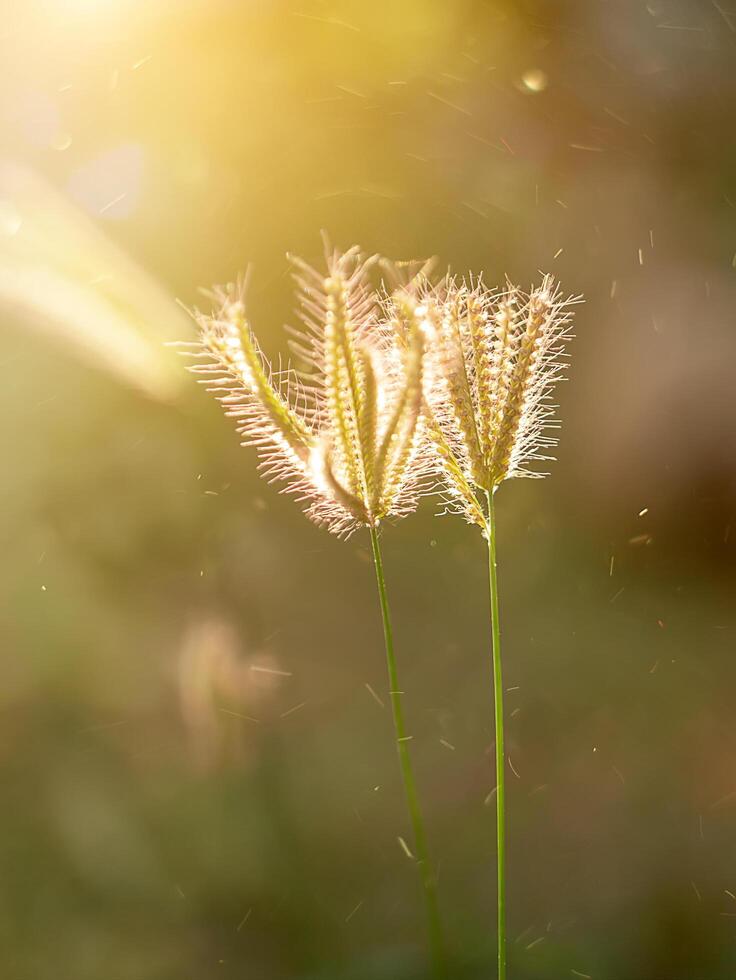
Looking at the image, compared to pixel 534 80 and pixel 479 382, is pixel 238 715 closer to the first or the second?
pixel 479 382

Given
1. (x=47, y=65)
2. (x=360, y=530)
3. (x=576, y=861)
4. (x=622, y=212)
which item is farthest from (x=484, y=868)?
(x=47, y=65)

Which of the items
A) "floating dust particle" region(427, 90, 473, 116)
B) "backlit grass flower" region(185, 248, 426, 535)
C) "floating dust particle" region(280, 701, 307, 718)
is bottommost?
"floating dust particle" region(280, 701, 307, 718)

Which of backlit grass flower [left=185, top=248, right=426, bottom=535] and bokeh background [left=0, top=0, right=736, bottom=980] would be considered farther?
bokeh background [left=0, top=0, right=736, bottom=980]

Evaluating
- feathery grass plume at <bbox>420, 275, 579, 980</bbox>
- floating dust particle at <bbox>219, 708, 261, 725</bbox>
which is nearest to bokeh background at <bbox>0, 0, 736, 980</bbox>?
floating dust particle at <bbox>219, 708, 261, 725</bbox>

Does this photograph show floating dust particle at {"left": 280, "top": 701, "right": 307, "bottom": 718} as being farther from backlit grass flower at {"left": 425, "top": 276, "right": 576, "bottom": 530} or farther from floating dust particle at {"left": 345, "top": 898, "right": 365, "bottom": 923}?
backlit grass flower at {"left": 425, "top": 276, "right": 576, "bottom": 530}

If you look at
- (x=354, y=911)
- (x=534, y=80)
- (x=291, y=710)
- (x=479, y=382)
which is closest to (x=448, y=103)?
(x=534, y=80)

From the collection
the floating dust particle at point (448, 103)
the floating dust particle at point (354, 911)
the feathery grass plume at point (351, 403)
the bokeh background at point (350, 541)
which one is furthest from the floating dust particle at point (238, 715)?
the floating dust particle at point (448, 103)

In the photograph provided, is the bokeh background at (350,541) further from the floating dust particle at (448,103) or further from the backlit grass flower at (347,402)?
the backlit grass flower at (347,402)

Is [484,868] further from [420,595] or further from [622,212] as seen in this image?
[622,212]
